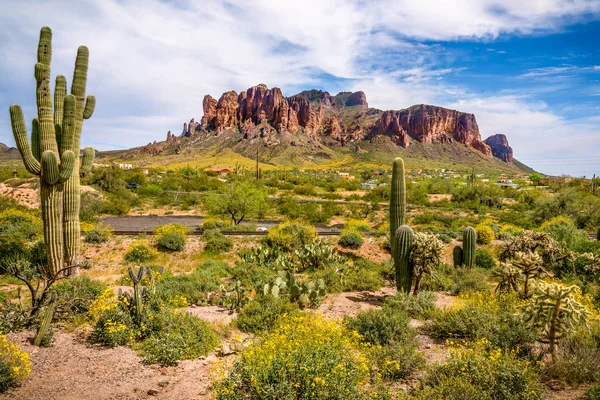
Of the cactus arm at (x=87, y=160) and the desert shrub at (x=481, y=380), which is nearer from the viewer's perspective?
the desert shrub at (x=481, y=380)

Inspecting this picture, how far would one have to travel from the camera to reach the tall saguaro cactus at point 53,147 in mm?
10977

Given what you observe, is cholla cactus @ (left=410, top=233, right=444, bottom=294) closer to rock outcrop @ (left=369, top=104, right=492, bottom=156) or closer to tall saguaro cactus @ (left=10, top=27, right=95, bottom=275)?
tall saguaro cactus @ (left=10, top=27, right=95, bottom=275)

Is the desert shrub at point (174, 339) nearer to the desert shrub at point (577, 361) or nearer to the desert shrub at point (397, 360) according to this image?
the desert shrub at point (397, 360)

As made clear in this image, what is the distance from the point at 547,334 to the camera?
643 centimetres

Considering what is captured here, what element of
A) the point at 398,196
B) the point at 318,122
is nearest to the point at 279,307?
the point at 398,196

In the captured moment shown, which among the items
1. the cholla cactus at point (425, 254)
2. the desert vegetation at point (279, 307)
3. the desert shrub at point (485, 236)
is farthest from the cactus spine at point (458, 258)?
the desert shrub at point (485, 236)

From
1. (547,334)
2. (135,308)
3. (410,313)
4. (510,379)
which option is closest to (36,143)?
(135,308)

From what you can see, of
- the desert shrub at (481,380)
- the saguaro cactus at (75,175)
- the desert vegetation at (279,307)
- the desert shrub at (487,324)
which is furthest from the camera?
the saguaro cactus at (75,175)

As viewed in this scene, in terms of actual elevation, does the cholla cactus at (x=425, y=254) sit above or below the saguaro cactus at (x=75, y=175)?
below

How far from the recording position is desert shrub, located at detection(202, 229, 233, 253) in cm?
1709

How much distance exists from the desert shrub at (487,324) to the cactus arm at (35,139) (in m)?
14.0

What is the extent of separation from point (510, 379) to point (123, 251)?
16174 mm

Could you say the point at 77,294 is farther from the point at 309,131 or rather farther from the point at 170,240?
the point at 309,131

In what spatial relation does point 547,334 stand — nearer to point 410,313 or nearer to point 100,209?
point 410,313
